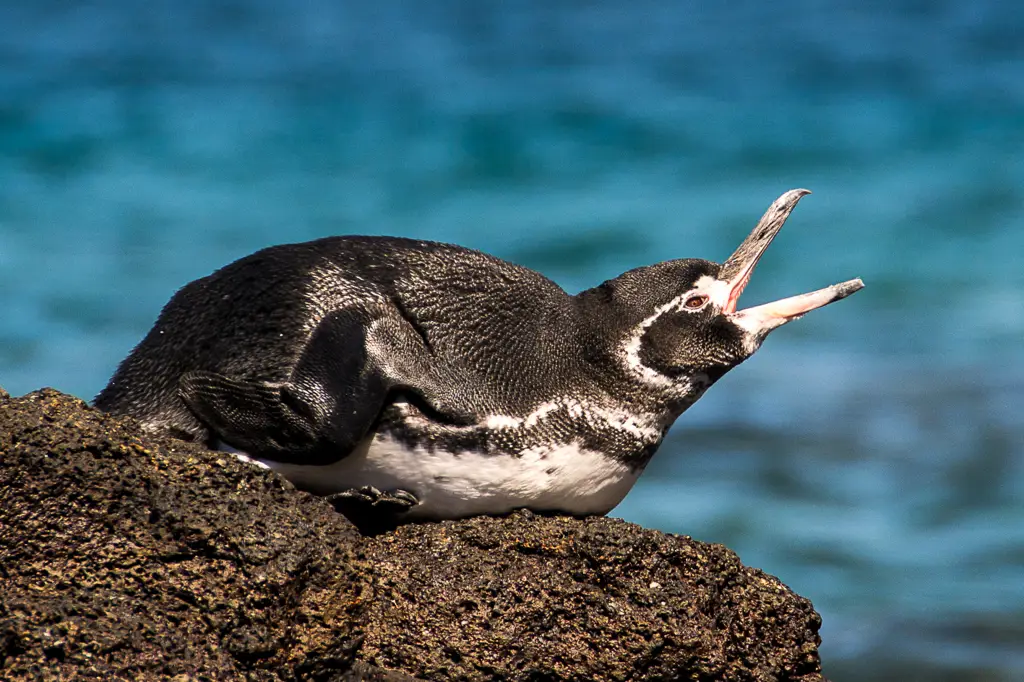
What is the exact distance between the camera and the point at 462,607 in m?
6.29

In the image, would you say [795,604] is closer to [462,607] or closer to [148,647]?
[462,607]

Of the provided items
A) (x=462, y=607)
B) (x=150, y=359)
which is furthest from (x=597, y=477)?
(x=150, y=359)

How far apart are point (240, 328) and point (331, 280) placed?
1.48 ft

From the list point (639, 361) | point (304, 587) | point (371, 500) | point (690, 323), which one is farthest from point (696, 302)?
point (304, 587)

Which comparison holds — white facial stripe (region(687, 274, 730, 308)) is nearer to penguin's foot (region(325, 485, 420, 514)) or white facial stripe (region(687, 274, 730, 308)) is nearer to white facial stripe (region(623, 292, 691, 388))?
white facial stripe (region(623, 292, 691, 388))

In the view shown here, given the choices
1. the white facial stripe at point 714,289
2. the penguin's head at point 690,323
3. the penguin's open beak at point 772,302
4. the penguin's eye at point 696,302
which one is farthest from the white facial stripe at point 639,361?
the penguin's open beak at point 772,302

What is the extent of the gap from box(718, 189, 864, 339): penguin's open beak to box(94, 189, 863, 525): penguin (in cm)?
A: 1

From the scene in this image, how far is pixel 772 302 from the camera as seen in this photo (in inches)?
274

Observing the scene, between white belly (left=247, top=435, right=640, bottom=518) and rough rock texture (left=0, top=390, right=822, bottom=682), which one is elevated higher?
white belly (left=247, top=435, right=640, bottom=518)

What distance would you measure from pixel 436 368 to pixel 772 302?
5.25 ft

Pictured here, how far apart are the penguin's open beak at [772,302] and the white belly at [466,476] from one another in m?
0.93

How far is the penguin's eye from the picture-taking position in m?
→ 6.99

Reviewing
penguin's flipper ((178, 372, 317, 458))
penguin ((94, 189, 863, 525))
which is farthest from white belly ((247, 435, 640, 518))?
penguin's flipper ((178, 372, 317, 458))

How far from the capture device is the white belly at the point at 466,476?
650 cm
